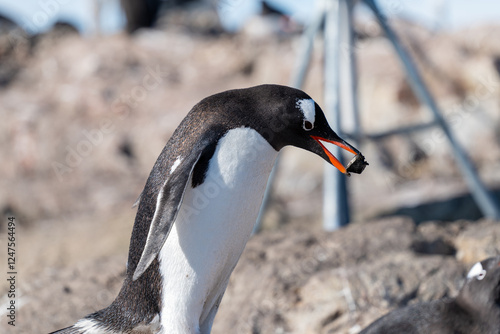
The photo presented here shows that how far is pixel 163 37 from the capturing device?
26.2 feet

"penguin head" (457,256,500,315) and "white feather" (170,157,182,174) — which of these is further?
"penguin head" (457,256,500,315)

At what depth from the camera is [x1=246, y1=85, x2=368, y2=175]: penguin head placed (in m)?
1.64

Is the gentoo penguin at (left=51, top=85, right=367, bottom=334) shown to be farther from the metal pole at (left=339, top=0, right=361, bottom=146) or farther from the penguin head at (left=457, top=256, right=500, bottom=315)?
the metal pole at (left=339, top=0, right=361, bottom=146)

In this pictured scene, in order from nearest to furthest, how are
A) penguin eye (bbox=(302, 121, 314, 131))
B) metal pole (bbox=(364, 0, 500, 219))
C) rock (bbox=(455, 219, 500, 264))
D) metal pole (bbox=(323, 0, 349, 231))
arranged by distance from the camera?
penguin eye (bbox=(302, 121, 314, 131)) < rock (bbox=(455, 219, 500, 264)) < metal pole (bbox=(323, 0, 349, 231)) < metal pole (bbox=(364, 0, 500, 219))

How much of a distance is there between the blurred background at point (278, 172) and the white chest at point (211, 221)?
76 cm

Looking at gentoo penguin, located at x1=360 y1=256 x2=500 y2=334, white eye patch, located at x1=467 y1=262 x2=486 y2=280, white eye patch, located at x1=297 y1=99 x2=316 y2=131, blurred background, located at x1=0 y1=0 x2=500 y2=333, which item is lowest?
blurred background, located at x1=0 y1=0 x2=500 y2=333

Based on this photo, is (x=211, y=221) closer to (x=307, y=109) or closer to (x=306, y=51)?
(x=307, y=109)

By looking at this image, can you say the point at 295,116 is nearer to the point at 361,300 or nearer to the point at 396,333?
the point at 396,333

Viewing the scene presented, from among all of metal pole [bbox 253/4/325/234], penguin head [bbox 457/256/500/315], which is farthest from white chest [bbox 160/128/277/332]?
metal pole [bbox 253/4/325/234]

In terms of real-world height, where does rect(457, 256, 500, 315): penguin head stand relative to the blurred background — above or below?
above

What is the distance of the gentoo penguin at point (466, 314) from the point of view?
5.78ft

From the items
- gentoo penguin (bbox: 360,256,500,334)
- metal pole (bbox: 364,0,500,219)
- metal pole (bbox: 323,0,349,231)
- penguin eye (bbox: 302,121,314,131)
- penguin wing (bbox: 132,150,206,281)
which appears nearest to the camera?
penguin wing (bbox: 132,150,206,281)

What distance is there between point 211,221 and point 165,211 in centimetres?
14

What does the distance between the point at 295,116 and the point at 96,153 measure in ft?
16.3
